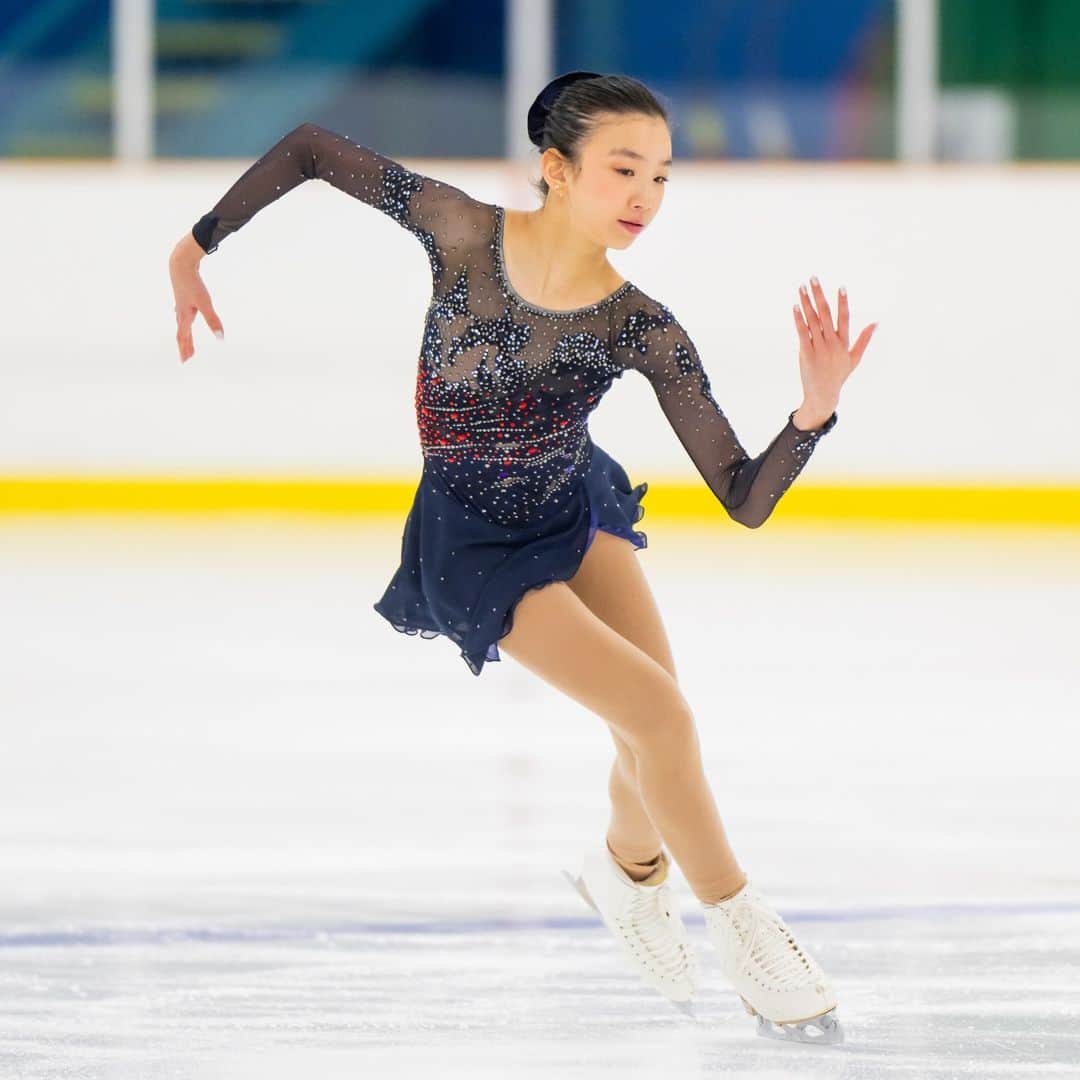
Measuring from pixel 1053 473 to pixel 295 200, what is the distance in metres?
2.79

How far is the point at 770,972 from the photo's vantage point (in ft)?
8.14

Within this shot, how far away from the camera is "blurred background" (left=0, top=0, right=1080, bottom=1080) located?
8.89ft

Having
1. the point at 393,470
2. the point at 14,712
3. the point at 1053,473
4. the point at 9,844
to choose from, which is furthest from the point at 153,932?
the point at 1053,473

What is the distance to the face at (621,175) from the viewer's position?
245 cm

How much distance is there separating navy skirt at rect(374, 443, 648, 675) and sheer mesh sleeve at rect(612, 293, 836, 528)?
0.60ft

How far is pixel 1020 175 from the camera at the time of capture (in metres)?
7.63

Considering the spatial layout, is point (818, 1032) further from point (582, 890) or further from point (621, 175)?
point (621, 175)

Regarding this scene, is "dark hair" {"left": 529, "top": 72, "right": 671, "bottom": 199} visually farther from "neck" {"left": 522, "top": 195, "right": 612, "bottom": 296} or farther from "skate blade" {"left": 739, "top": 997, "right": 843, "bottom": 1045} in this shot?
"skate blade" {"left": 739, "top": 997, "right": 843, "bottom": 1045}

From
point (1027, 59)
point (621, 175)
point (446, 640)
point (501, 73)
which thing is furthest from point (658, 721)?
point (1027, 59)

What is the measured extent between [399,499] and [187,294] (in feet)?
16.2

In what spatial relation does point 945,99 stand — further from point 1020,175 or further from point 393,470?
point 393,470

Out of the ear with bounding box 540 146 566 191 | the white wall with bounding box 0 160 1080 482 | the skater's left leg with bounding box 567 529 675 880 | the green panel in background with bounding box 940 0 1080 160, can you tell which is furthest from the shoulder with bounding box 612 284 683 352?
the green panel in background with bounding box 940 0 1080 160

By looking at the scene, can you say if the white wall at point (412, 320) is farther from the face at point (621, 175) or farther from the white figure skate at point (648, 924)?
the face at point (621, 175)

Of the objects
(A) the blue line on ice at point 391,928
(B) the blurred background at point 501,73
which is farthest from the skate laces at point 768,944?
(B) the blurred background at point 501,73
